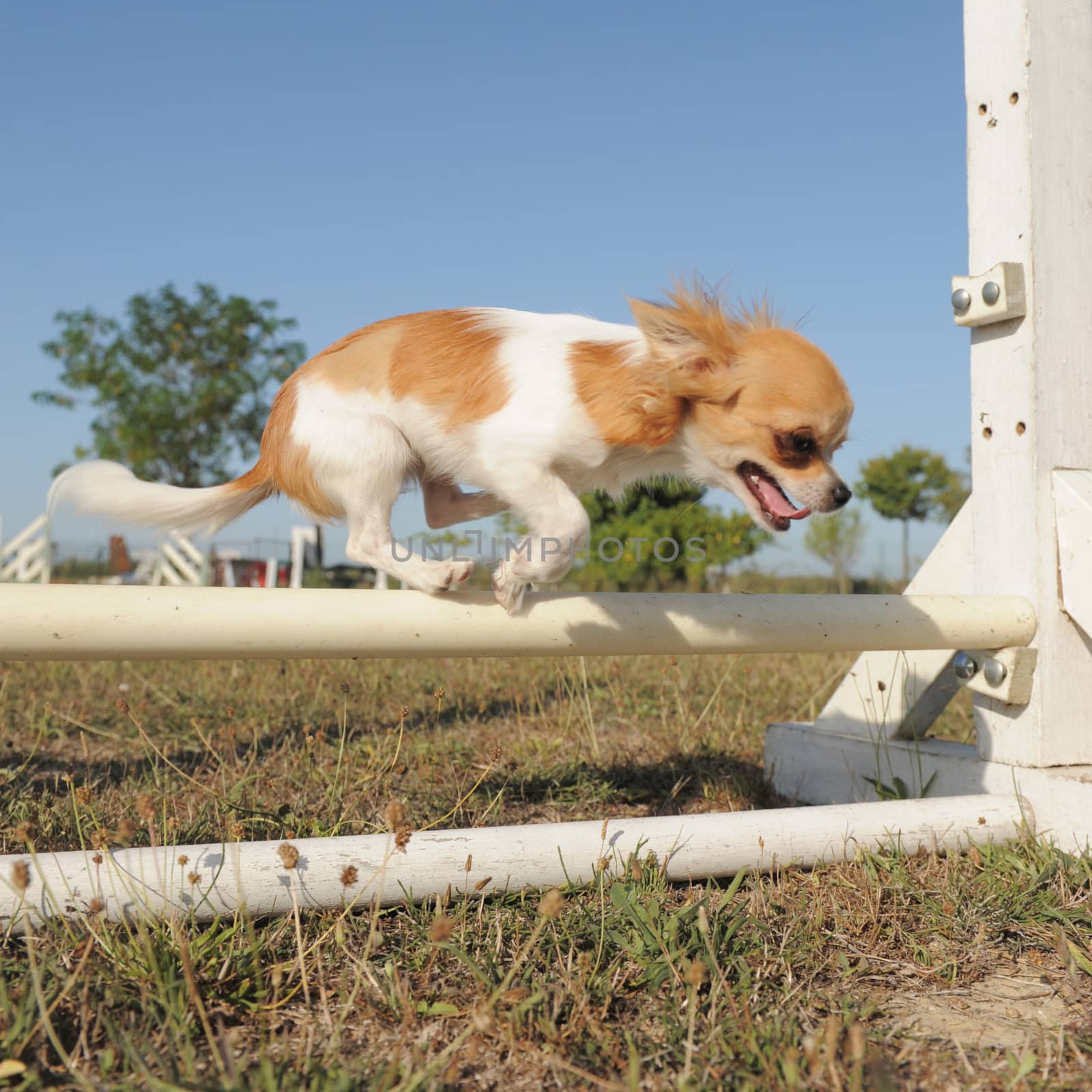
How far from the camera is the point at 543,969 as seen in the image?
194 cm

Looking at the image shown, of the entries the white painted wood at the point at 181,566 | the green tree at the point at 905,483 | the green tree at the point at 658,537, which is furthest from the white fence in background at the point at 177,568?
the green tree at the point at 905,483

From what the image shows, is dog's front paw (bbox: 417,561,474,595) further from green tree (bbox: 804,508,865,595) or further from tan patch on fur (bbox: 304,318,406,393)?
green tree (bbox: 804,508,865,595)

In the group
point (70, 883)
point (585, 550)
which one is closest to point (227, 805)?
point (70, 883)

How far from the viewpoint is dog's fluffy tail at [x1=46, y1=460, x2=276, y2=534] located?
2.68m

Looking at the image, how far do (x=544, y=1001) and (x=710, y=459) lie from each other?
1353mm

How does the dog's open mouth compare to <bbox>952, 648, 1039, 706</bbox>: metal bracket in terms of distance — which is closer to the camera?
the dog's open mouth

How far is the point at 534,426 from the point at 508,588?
417 mm

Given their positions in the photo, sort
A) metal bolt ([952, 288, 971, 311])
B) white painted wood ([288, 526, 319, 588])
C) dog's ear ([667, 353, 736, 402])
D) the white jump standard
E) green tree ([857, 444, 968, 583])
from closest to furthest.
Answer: dog's ear ([667, 353, 736, 402]) → the white jump standard → metal bolt ([952, 288, 971, 311]) → white painted wood ([288, 526, 319, 588]) → green tree ([857, 444, 968, 583])

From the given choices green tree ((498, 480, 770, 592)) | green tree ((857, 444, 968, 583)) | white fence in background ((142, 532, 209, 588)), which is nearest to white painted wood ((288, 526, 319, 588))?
white fence in background ((142, 532, 209, 588))

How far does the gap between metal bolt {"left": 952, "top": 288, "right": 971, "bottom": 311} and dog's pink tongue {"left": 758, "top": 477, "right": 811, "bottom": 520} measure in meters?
0.95

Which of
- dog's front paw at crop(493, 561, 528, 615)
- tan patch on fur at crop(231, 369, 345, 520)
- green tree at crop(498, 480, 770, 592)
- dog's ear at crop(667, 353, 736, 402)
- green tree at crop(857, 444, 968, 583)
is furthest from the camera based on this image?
green tree at crop(857, 444, 968, 583)

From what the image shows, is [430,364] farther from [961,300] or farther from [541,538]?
[961,300]

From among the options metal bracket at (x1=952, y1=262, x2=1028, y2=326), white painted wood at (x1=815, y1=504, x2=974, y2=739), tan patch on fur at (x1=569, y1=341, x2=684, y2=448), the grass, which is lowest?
the grass

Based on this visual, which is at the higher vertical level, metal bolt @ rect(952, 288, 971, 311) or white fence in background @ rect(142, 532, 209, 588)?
metal bolt @ rect(952, 288, 971, 311)
